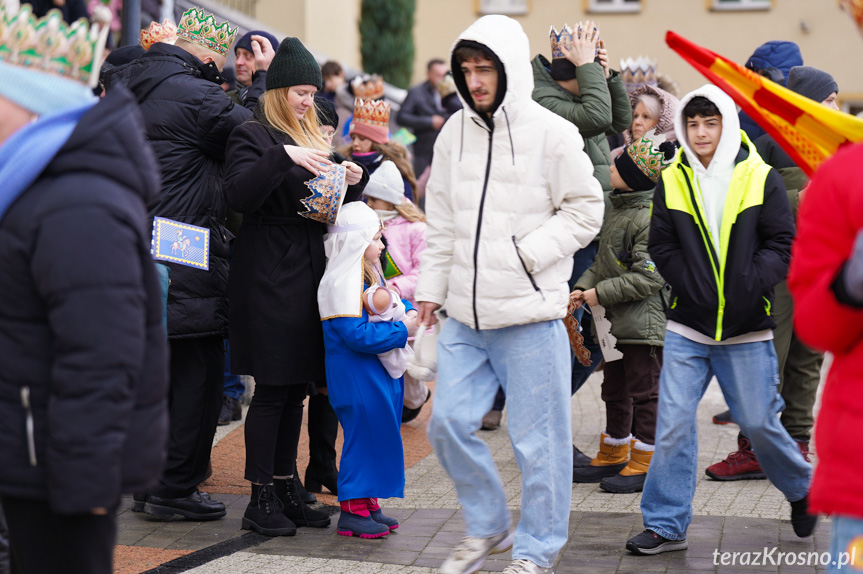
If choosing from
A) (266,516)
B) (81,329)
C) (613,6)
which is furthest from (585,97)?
(613,6)

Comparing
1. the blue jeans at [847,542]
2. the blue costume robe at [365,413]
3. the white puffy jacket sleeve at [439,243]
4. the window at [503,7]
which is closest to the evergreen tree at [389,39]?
the window at [503,7]

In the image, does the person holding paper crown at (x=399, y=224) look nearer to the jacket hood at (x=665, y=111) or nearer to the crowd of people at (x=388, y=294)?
the crowd of people at (x=388, y=294)

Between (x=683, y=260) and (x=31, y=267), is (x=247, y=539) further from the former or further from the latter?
(x=31, y=267)

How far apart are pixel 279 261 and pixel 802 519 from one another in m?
2.73

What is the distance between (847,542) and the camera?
2.79 metres

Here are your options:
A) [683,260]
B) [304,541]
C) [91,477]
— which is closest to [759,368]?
[683,260]

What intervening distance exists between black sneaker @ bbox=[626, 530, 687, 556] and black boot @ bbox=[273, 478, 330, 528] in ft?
5.10

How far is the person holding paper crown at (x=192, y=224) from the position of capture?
5695mm

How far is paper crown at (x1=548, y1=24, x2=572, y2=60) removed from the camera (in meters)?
6.68

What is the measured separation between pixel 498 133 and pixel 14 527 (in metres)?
2.51

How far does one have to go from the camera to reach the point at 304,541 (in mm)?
5434

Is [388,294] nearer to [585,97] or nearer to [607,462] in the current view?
[585,97]

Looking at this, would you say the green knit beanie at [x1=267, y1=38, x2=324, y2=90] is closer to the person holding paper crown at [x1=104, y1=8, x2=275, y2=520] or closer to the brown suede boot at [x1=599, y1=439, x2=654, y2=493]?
the person holding paper crown at [x1=104, y1=8, x2=275, y2=520]

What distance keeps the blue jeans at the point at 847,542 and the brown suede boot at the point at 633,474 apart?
354 cm
